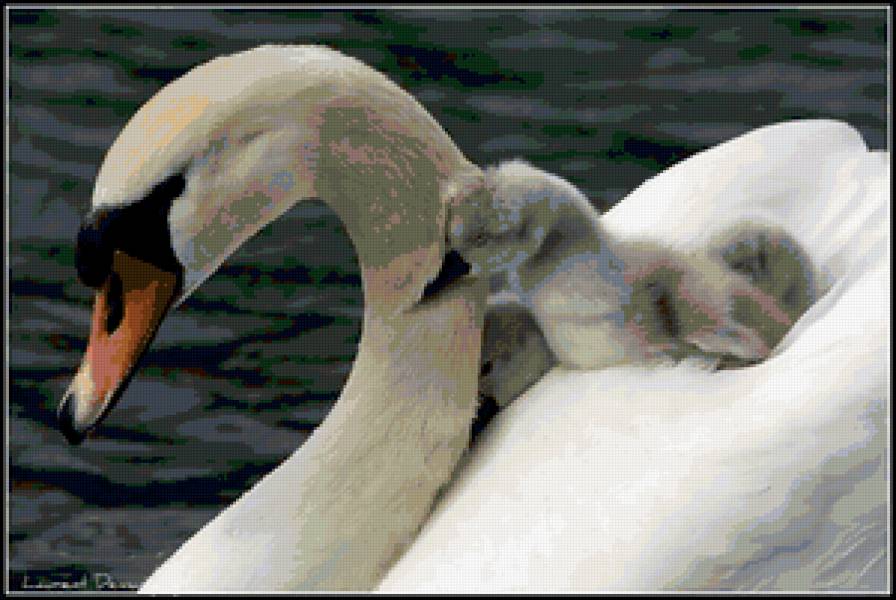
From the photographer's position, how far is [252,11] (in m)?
6.31

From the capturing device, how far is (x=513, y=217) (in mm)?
2604

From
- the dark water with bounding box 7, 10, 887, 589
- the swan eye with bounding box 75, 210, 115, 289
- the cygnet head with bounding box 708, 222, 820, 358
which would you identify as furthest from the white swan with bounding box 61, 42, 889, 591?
the dark water with bounding box 7, 10, 887, 589

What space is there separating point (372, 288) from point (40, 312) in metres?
2.44

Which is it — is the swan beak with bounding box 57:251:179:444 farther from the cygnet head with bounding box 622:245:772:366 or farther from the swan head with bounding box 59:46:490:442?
the cygnet head with bounding box 622:245:772:366

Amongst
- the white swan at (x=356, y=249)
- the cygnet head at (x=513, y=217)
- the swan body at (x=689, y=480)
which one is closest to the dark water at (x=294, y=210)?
the white swan at (x=356, y=249)

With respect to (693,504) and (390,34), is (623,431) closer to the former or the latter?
(693,504)

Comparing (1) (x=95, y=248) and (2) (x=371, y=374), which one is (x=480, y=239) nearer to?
(2) (x=371, y=374)

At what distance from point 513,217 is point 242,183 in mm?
394

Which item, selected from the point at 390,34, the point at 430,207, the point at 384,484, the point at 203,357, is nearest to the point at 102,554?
the point at 203,357

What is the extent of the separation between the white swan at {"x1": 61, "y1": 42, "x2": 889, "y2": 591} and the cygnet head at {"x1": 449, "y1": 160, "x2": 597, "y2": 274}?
20 mm

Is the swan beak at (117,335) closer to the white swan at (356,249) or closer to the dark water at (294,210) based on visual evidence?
the white swan at (356,249)

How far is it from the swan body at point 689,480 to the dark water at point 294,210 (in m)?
1.41

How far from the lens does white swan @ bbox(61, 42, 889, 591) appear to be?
2457mm

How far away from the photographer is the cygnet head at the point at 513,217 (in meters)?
2.60
